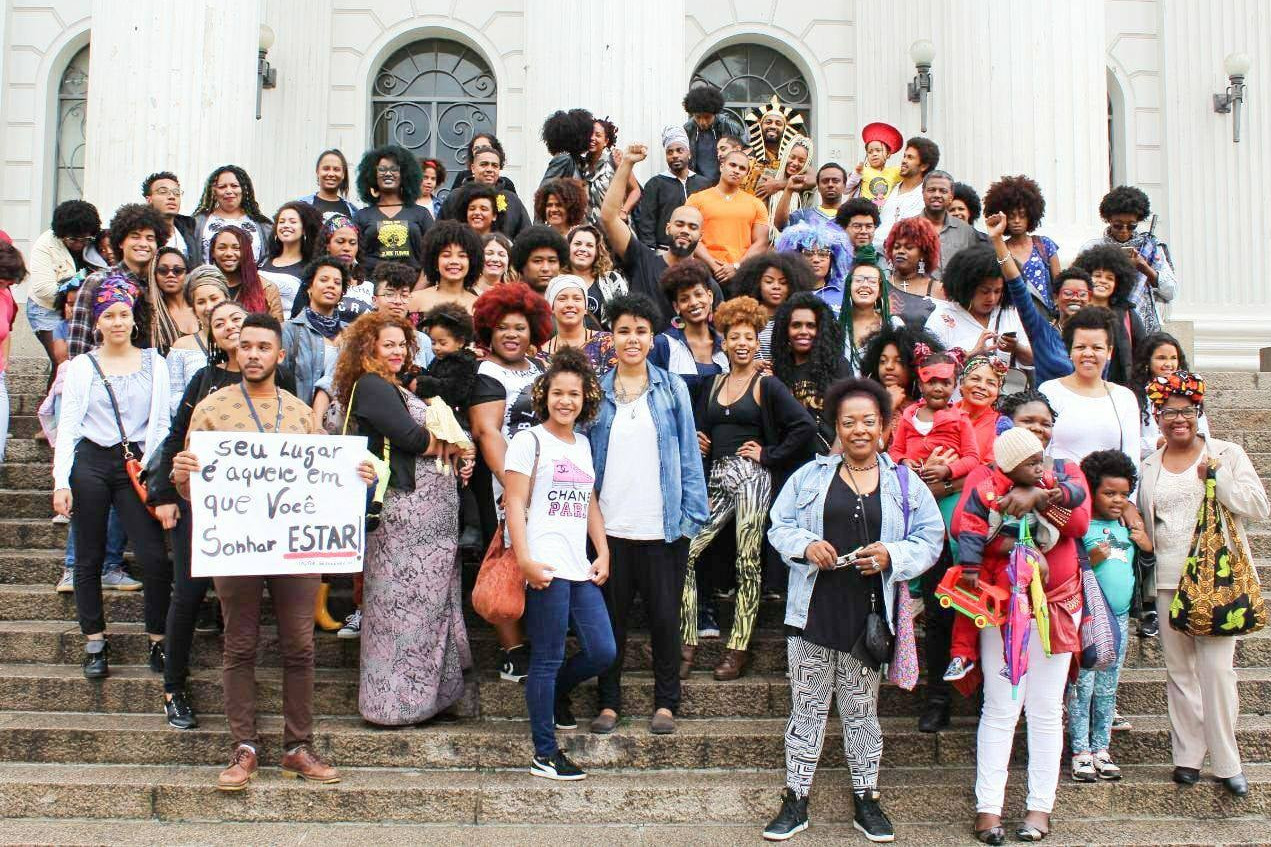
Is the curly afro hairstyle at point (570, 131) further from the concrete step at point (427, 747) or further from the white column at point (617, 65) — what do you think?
the concrete step at point (427, 747)

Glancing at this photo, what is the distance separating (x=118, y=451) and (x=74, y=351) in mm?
1616

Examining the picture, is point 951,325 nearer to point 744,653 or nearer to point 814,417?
point 814,417

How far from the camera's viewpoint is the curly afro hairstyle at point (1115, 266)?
8.26 meters

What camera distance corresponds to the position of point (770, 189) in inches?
403

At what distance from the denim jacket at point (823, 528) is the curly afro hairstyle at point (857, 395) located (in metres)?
0.21

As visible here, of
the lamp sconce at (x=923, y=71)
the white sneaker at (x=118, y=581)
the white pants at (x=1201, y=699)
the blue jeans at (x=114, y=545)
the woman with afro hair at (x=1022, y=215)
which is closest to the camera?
the white pants at (x=1201, y=699)

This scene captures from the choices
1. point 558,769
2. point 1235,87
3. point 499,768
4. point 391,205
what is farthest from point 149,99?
point 1235,87

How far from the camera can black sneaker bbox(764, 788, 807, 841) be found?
18.9 feet

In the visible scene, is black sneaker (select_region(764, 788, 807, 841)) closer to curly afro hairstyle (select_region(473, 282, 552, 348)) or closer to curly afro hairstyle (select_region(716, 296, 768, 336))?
curly afro hairstyle (select_region(716, 296, 768, 336))

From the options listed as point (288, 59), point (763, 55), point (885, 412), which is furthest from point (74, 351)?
point (763, 55)

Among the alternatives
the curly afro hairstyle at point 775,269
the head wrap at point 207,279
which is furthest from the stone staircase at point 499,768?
the curly afro hairstyle at point 775,269

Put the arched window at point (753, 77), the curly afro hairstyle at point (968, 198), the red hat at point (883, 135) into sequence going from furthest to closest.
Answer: the arched window at point (753, 77), the red hat at point (883, 135), the curly afro hairstyle at point (968, 198)

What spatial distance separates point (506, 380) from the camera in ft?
22.7

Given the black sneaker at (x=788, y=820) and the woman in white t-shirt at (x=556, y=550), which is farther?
the woman in white t-shirt at (x=556, y=550)
